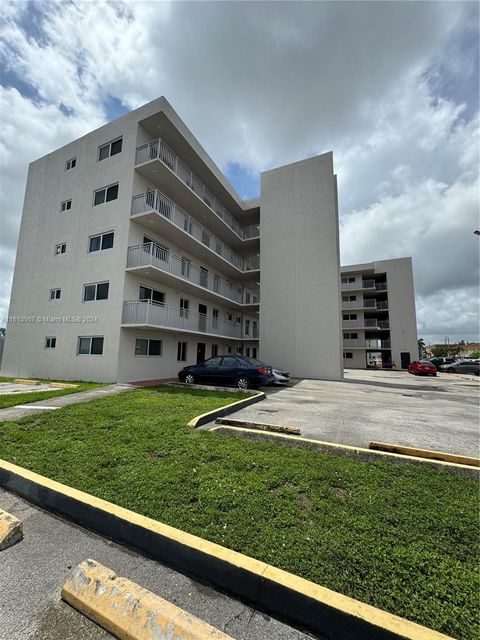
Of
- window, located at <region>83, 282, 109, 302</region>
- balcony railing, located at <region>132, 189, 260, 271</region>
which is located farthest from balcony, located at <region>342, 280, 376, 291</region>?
window, located at <region>83, 282, 109, 302</region>

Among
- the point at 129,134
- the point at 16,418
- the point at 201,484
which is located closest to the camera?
the point at 201,484

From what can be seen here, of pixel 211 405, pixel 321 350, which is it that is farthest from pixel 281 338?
pixel 211 405

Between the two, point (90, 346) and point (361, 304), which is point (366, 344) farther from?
point (90, 346)

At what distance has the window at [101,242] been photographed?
15.1 meters

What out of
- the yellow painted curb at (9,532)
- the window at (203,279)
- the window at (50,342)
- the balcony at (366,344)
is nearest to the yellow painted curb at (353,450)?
the yellow painted curb at (9,532)

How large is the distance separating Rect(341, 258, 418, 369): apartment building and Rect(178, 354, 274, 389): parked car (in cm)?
2843

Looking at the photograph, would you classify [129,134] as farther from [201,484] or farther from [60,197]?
[201,484]

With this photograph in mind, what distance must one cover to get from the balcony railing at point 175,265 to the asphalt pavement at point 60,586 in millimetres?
12386

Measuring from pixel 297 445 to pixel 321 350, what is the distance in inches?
611

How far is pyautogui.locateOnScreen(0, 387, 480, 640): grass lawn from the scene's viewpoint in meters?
2.20

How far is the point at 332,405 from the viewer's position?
9.10 m

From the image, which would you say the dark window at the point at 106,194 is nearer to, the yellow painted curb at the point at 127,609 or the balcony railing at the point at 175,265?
the balcony railing at the point at 175,265

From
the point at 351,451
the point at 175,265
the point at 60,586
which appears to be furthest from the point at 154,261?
the point at 60,586

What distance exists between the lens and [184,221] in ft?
60.0
